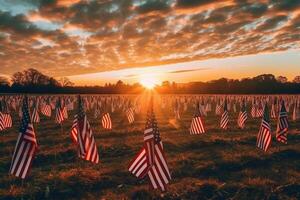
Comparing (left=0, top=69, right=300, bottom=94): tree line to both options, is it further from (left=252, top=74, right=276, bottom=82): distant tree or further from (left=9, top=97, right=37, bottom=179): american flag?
(left=9, top=97, right=37, bottom=179): american flag

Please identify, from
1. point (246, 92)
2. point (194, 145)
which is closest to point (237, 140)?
point (194, 145)

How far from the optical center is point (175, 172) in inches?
587

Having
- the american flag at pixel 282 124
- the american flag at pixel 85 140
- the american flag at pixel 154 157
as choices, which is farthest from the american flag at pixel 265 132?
the american flag at pixel 85 140

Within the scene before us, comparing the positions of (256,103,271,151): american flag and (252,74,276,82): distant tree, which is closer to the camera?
(256,103,271,151): american flag

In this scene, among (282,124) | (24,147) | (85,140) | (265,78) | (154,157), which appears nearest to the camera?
(154,157)

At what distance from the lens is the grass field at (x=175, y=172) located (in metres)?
12.2

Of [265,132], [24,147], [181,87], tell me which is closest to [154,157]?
[24,147]

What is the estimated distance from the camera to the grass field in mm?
12213

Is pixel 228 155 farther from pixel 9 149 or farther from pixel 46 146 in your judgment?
pixel 9 149

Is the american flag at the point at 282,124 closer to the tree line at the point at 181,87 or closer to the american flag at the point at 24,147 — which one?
the american flag at the point at 24,147

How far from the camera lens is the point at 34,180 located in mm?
13680

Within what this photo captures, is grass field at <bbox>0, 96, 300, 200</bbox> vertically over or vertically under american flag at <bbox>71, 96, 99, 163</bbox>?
under

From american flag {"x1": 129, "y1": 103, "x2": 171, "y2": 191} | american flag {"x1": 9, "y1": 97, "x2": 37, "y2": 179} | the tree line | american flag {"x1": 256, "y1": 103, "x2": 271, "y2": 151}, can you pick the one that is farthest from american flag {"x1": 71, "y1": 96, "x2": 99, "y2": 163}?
the tree line

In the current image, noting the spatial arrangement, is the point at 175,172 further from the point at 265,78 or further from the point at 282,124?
the point at 265,78
